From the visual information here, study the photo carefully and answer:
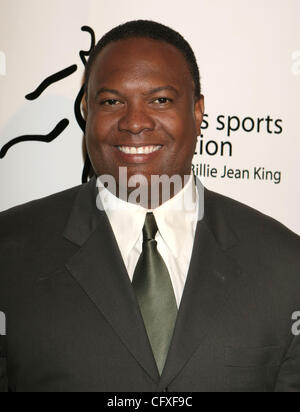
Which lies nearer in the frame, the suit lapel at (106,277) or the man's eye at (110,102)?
the suit lapel at (106,277)

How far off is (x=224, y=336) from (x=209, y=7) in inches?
51.8

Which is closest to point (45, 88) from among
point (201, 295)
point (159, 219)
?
point (159, 219)

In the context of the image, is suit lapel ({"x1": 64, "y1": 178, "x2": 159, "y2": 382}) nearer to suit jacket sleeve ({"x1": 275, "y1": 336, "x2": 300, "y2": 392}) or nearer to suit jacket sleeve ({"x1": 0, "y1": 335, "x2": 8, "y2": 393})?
suit jacket sleeve ({"x1": 0, "y1": 335, "x2": 8, "y2": 393})

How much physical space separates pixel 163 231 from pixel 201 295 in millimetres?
213

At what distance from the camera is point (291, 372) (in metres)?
1.38

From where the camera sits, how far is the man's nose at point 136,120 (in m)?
1.31

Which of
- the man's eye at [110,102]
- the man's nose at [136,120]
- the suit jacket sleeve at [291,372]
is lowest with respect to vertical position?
the suit jacket sleeve at [291,372]

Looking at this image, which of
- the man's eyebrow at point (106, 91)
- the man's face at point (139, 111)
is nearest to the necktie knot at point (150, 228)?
the man's face at point (139, 111)

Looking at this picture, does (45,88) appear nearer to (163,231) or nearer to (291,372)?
(163,231)

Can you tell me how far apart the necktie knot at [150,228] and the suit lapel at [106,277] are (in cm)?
9

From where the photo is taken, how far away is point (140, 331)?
1213 mm

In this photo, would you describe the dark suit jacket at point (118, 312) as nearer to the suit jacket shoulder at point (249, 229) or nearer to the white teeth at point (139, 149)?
the suit jacket shoulder at point (249, 229)
